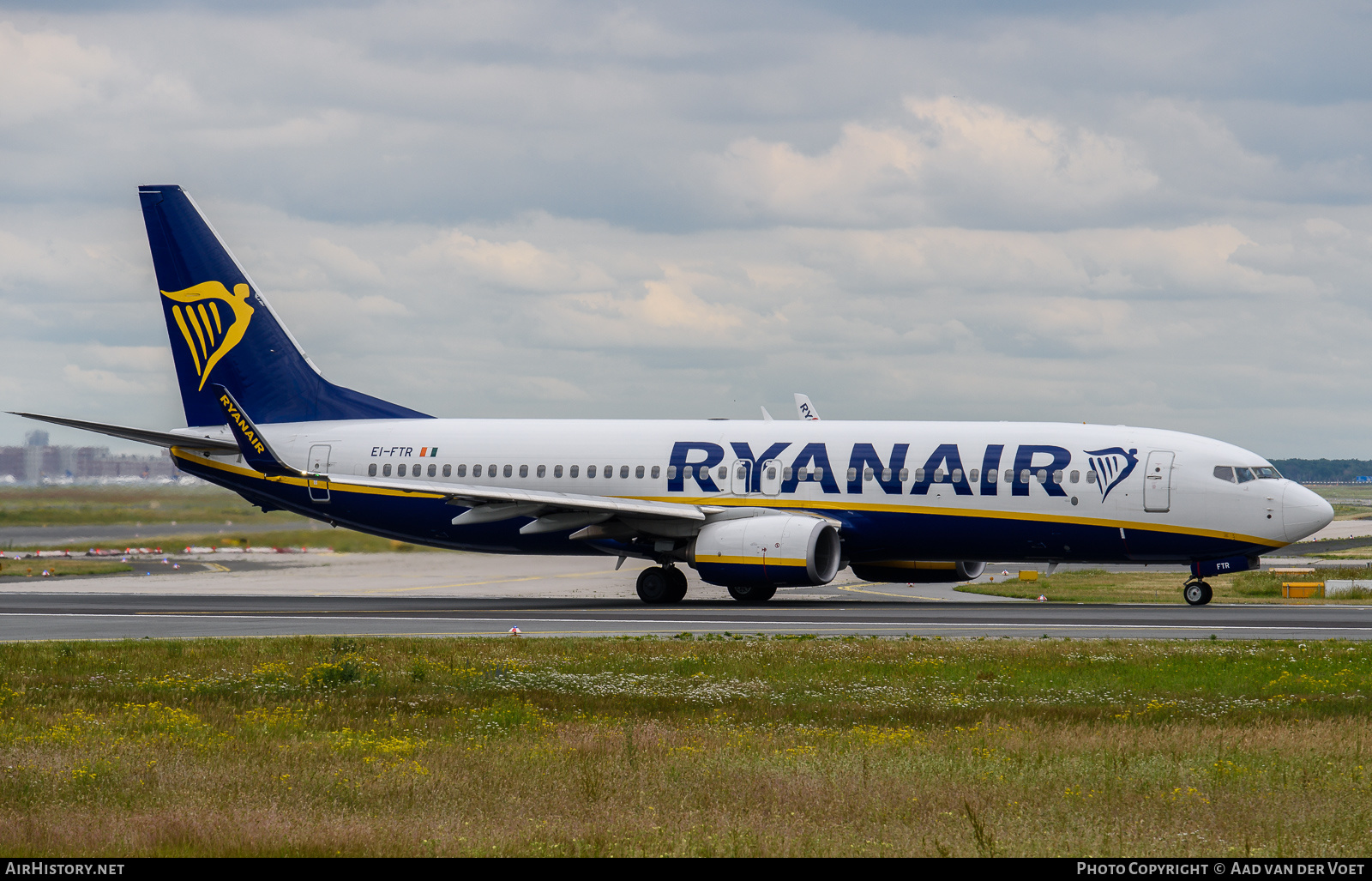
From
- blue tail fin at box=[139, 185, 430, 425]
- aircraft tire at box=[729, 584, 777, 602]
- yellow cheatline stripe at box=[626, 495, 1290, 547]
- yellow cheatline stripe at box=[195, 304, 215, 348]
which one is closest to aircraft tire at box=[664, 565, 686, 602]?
aircraft tire at box=[729, 584, 777, 602]

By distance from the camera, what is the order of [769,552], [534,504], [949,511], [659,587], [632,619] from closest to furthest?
[632,619] → [769,552] → [949,511] → [534,504] → [659,587]

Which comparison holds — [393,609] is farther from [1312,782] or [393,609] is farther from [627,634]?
[1312,782]

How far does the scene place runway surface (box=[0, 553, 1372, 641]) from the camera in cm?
2731

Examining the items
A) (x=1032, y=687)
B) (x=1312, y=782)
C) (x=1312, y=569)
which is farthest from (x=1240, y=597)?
(x=1312, y=782)

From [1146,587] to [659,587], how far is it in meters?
18.9

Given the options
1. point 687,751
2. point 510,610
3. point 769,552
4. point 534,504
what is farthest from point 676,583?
point 687,751

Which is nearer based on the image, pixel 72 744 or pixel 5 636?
pixel 72 744

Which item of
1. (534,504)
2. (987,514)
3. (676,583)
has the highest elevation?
(987,514)

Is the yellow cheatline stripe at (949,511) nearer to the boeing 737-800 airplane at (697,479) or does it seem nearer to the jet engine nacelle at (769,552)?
the boeing 737-800 airplane at (697,479)

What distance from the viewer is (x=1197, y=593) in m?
34.3

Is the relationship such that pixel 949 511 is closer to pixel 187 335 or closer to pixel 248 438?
pixel 248 438

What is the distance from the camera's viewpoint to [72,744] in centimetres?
1441

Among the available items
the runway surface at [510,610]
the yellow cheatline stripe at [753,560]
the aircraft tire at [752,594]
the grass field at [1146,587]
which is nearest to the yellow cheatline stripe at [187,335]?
the runway surface at [510,610]
